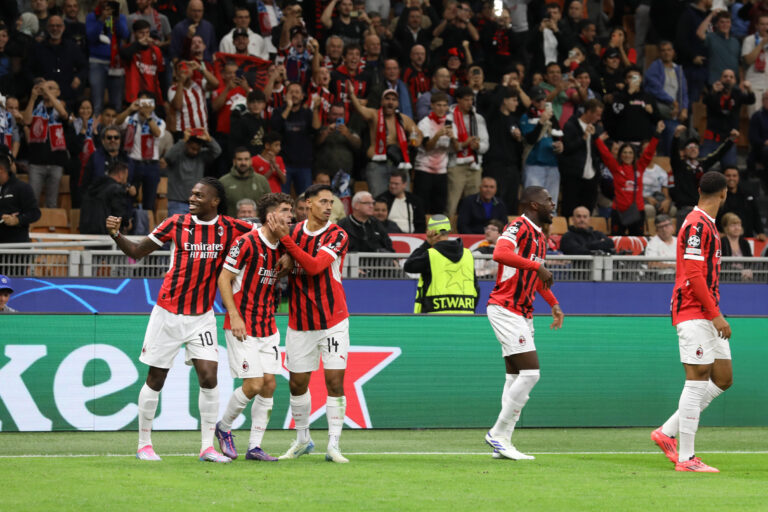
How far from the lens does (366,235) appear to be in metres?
15.1

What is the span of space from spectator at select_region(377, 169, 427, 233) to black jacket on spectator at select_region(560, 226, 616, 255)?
2.10m

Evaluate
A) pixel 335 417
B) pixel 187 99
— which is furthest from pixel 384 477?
pixel 187 99

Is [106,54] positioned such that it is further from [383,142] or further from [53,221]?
[383,142]

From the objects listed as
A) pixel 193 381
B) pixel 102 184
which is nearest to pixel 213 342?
pixel 193 381

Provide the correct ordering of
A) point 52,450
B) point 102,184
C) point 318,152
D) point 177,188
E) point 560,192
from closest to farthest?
point 52,450
point 102,184
point 177,188
point 318,152
point 560,192

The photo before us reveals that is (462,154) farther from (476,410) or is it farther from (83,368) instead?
(83,368)

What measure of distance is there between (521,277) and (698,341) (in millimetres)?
1557

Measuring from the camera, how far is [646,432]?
1237 centimetres

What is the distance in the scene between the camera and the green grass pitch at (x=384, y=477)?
23.8ft

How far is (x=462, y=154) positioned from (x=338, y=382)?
370 inches

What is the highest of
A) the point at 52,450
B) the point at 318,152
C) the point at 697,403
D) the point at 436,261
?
the point at 318,152

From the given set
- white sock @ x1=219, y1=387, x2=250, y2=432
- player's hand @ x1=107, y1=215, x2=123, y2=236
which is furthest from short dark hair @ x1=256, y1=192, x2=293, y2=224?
white sock @ x1=219, y1=387, x2=250, y2=432

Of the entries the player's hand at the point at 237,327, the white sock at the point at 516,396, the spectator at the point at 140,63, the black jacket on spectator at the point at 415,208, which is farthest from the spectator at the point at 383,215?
the player's hand at the point at 237,327

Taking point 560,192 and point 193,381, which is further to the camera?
point 560,192
